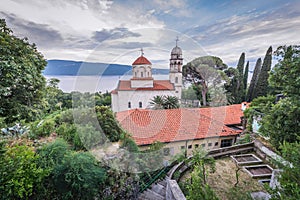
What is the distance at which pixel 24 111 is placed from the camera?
3.64 meters

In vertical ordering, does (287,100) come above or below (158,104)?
above

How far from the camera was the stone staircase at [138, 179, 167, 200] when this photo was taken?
3473 millimetres

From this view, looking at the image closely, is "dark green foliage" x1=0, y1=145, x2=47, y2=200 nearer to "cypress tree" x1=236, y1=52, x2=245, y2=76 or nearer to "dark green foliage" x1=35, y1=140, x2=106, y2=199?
"dark green foliage" x1=35, y1=140, x2=106, y2=199

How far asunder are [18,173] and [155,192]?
3070 millimetres

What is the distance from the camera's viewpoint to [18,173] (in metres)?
2.01

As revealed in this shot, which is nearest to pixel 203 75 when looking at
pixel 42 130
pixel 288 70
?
pixel 288 70

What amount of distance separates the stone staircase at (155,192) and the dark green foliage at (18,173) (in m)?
2.35

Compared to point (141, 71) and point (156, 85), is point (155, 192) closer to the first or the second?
point (141, 71)

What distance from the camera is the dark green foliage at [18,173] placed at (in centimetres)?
190

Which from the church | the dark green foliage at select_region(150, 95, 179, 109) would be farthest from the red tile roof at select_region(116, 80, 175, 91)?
the dark green foliage at select_region(150, 95, 179, 109)

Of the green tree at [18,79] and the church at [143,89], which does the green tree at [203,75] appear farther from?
the green tree at [18,79]

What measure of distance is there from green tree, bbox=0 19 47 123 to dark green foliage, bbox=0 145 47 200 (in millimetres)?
1485

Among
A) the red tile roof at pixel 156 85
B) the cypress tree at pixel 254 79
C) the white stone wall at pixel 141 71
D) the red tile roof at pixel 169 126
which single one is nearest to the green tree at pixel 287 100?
the red tile roof at pixel 169 126

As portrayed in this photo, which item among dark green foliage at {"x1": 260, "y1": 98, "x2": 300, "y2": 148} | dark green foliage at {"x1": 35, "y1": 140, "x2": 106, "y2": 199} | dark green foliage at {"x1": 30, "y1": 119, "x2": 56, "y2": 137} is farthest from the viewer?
dark green foliage at {"x1": 30, "y1": 119, "x2": 56, "y2": 137}
